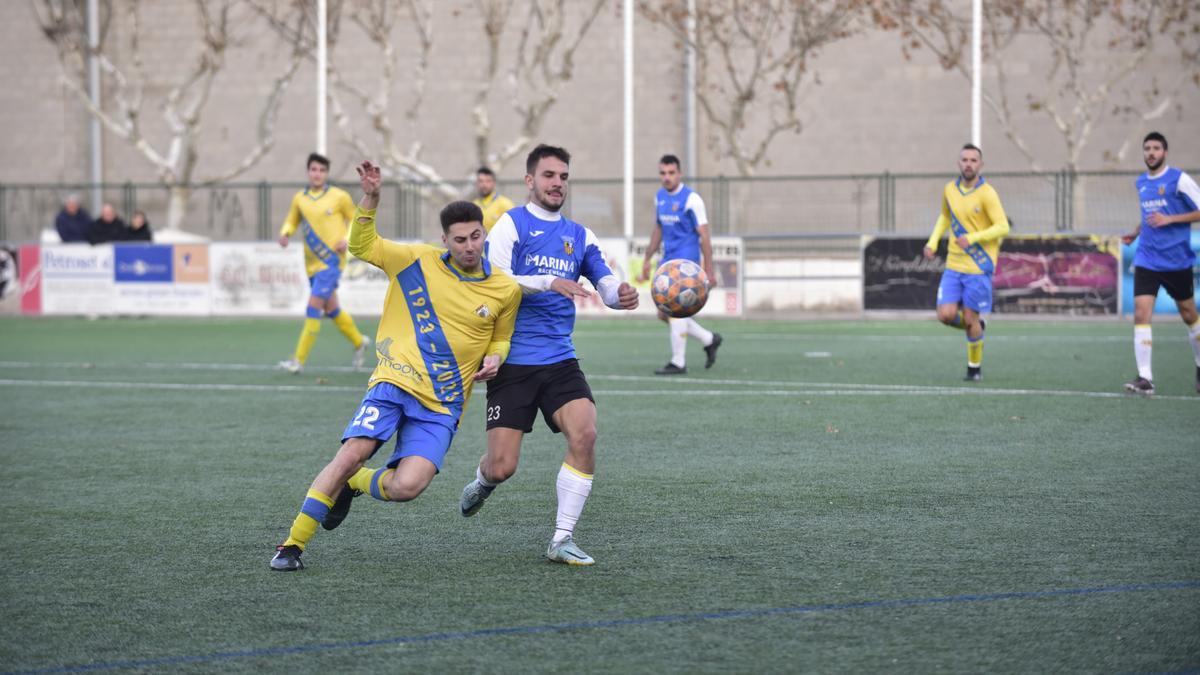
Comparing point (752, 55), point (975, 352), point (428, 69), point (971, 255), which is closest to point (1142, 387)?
point (975, 352)

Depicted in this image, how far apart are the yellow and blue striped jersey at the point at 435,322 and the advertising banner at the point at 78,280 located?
72.1 ft

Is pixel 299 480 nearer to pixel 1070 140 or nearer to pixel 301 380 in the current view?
pixel 301 380

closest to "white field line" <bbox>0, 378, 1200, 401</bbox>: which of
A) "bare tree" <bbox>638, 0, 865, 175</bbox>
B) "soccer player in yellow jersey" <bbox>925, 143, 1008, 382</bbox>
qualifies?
"soccer player in yellow jersey" <bbox>925, 143, 1008, 382</bbox>

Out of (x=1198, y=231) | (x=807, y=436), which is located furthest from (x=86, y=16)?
(x=807, y=436)

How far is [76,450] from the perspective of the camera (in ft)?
32.1

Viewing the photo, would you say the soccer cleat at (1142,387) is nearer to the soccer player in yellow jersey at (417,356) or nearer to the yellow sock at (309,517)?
the soccer player in yellow jersey at (417,356)

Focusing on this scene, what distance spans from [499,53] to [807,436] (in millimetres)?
24026

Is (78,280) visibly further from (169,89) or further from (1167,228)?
(1167,228)

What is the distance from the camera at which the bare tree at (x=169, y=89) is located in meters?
31.3

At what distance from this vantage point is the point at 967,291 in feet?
45.1

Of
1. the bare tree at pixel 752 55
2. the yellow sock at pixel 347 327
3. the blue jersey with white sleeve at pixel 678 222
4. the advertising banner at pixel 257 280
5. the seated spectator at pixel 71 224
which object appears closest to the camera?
the blue jersey with white sleeve at pixel 678 222

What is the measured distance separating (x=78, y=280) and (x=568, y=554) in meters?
23.0

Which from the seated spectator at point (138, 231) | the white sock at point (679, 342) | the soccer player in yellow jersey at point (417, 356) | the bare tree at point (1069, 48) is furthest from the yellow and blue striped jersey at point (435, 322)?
the bare tree at point (1069, 48)

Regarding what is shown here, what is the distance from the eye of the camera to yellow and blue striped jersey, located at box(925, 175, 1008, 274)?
13633 mm
